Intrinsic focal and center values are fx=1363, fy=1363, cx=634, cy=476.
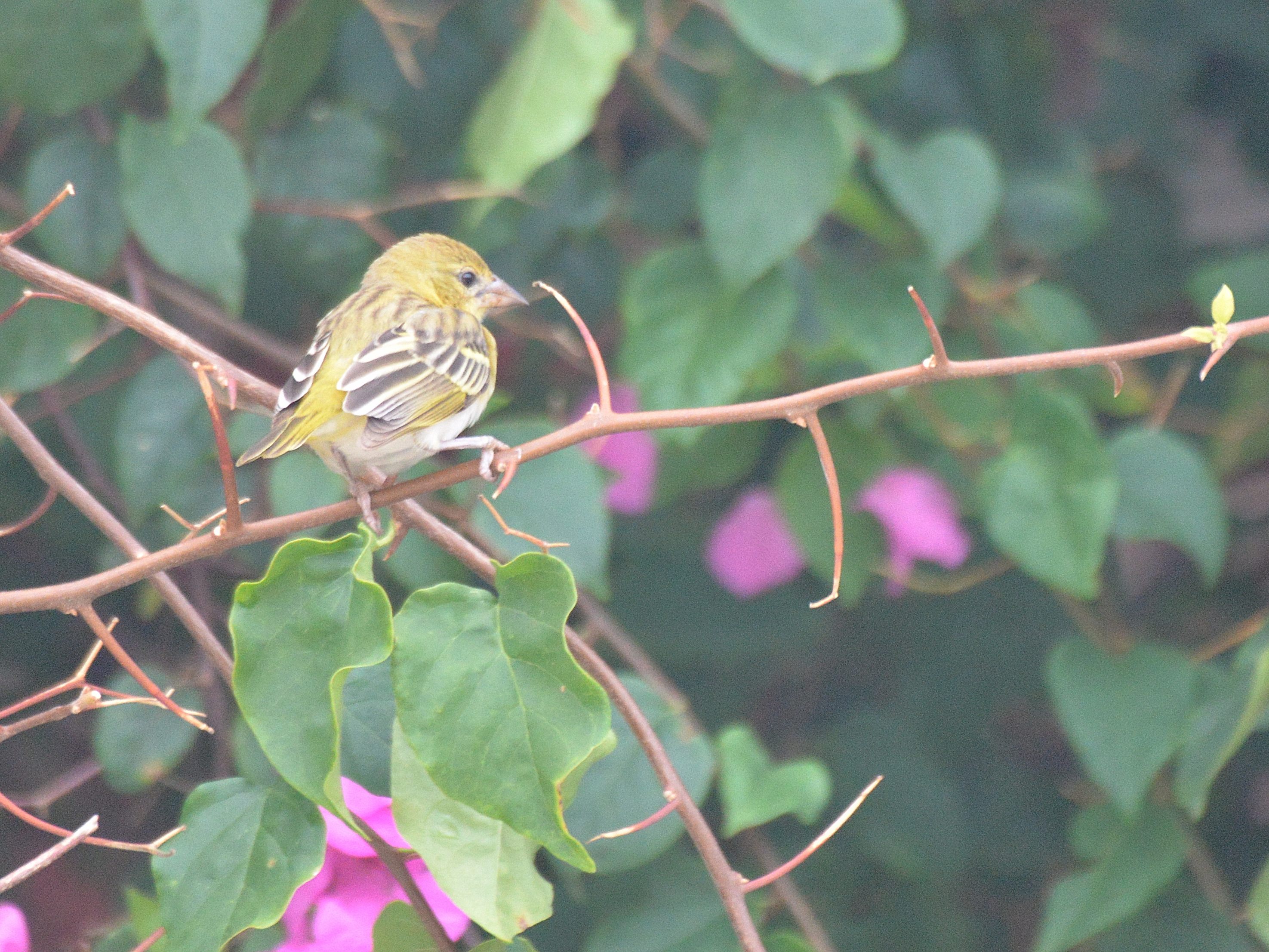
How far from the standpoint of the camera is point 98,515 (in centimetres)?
109

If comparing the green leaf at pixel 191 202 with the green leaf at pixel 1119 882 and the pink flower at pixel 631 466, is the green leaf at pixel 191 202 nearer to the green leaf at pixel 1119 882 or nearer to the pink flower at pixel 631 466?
the pink flower at pixel 631 466

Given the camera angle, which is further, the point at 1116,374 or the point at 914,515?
the point at 914,515

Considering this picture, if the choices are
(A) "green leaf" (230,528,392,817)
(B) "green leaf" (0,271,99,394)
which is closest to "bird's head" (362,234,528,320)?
(B) "green leaf" (0,271,99,394)

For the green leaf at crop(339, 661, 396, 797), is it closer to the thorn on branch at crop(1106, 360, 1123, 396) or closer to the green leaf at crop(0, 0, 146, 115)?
the thorn on branch at crop(1106, 360, 1123, 396)

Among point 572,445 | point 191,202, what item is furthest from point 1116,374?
point 191,202

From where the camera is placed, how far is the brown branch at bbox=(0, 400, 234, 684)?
1.06 metres

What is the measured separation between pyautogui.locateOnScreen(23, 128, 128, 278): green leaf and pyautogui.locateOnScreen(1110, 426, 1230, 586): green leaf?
132cm

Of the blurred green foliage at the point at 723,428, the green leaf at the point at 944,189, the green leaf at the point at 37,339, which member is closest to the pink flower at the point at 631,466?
the blurred green foliage at the point at 723,428

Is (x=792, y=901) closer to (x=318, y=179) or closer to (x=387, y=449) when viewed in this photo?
(x=387, y=449)

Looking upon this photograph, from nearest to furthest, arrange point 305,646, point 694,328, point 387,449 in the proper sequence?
point 305,646
point 387,449
point 694,328

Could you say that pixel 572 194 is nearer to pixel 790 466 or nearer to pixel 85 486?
pixel 790 466

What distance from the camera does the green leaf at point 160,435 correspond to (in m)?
1.64

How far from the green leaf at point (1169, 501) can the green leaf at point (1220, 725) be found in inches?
7.9

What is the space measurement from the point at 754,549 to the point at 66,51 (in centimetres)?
117
